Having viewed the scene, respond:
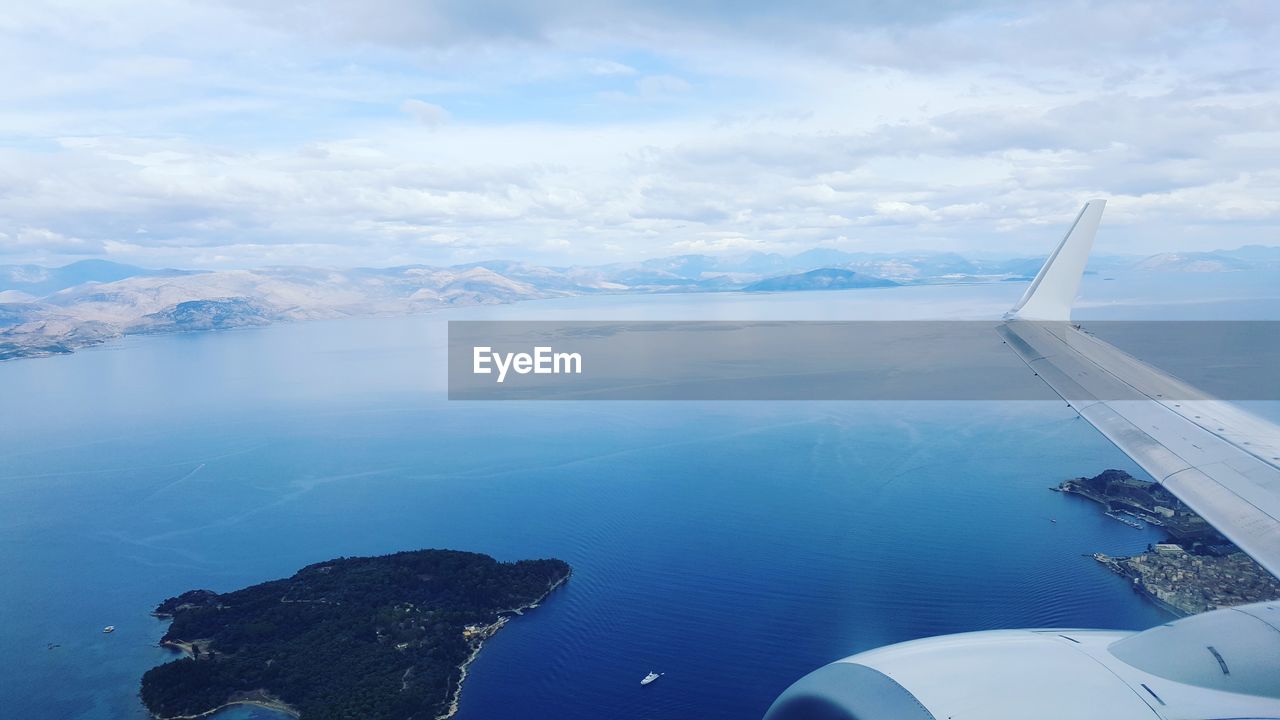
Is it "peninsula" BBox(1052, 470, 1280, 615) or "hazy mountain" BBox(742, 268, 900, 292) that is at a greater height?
"hazy mountain" BBox(742, 268, 900, 292)

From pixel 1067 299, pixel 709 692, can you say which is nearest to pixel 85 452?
pixel 709 692

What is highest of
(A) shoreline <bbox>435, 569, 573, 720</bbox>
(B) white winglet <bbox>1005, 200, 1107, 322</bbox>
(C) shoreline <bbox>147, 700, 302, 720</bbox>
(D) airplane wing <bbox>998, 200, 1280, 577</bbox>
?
(B) white winglet <bbox>1005, 200, 1107, 322</bbox>

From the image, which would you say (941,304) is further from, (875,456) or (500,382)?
(875,456)
